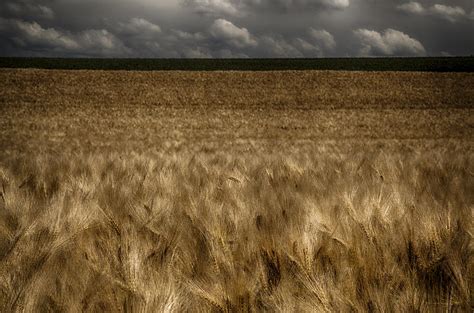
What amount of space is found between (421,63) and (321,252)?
162 ft

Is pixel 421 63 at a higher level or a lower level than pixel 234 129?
higher

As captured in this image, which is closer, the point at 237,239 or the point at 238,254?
the point at 238,254

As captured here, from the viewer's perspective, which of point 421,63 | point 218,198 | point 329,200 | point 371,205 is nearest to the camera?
point 371,205

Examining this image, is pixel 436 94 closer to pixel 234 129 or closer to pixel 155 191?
pixel 234 129

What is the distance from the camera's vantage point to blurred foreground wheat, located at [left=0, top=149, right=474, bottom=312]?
3.34 ft

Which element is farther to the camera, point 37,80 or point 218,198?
point 37,80

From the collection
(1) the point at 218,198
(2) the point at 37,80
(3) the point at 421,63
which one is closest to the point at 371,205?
(1) the point at 218,198

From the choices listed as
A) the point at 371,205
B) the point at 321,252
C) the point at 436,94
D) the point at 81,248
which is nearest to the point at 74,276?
the point at 81,248

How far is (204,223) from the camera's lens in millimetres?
1718

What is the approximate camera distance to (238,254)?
4.74 ft

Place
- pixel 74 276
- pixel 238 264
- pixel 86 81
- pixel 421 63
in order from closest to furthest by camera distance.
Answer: pixel 74 276 → pixel 238 264 → pixel 86 81 → pixel 421 63

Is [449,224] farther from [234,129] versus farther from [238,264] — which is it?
[234,129]

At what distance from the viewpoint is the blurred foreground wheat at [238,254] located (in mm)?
1017

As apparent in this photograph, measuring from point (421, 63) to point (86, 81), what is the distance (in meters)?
35.7
